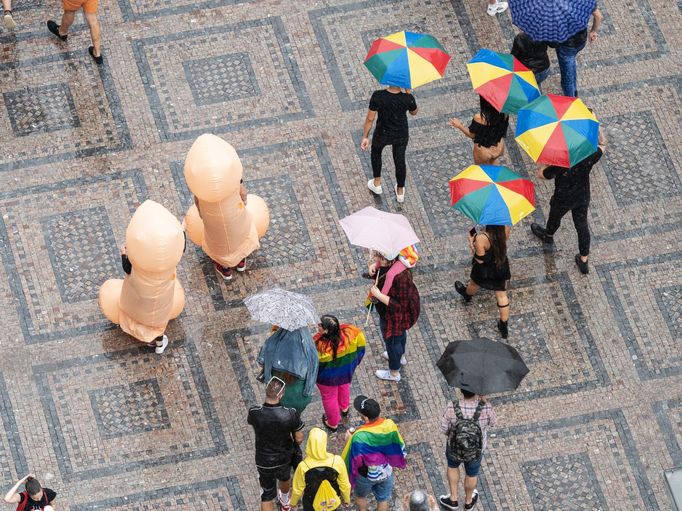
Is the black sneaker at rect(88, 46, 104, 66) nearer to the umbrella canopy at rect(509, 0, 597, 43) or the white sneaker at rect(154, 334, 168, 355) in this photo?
the white sneaker at rect(154, 334, 168, 355)

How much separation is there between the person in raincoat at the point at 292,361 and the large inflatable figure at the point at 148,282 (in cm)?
121

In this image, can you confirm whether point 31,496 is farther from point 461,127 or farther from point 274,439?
point 461,127

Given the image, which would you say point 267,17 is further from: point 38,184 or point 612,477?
point 612,477

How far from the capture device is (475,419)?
12438mm

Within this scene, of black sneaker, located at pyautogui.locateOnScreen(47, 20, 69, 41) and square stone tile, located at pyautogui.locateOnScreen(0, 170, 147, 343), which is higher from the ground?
black sneaker, located at pyautogui.locateOnScreen(47, 20, 69, 41)

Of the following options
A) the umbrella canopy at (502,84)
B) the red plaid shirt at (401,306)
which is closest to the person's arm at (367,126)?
the umbrella canopy at (502,84)

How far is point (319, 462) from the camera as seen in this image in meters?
11.9

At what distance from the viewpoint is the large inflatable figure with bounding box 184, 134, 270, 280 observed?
13.3 meters

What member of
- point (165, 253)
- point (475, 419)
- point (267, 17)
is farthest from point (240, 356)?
point (267, 17)

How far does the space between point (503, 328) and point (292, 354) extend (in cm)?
285

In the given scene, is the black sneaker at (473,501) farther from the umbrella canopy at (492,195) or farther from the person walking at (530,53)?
the person walking at (530,53)

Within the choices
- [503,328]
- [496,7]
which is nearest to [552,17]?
[496,7]

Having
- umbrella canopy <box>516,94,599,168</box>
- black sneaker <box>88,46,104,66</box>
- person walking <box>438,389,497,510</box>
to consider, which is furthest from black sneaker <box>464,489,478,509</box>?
black sneaker <box>88,46,104,66</box>

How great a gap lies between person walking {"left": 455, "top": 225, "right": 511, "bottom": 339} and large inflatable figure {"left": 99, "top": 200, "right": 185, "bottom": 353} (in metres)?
2.71
